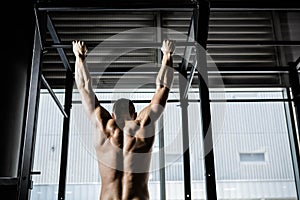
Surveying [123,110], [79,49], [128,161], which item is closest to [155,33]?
[79,49]

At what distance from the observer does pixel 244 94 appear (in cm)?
396

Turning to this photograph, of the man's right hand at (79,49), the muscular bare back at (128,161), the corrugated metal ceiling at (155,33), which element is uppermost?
the corrugated metal ceiling at (155,33)

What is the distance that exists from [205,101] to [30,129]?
3.61 feet

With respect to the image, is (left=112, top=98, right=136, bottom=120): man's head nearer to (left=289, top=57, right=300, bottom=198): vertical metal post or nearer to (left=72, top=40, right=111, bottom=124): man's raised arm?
(left=72, top=40, right=111, bottom=124): man's raised arm

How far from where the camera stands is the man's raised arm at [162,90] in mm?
1817

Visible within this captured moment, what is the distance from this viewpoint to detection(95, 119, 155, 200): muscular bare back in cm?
180

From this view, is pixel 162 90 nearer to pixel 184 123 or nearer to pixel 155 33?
pixel 184 123

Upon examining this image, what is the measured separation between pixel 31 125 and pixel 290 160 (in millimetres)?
3270

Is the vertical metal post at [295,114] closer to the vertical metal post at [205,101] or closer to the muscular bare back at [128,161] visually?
the vertical metal post at [205,101]

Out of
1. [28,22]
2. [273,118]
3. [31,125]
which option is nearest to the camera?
[31,125]

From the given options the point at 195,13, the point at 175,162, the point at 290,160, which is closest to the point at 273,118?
the point at 290,160

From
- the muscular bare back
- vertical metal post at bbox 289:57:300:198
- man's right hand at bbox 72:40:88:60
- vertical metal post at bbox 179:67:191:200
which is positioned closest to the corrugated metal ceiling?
vertical metal post at bbox 289:57:300:198

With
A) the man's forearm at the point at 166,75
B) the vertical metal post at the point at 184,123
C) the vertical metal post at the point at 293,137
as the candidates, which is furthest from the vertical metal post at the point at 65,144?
the vertical metal post at the point at 293,137

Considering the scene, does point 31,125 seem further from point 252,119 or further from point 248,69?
point 252,119
